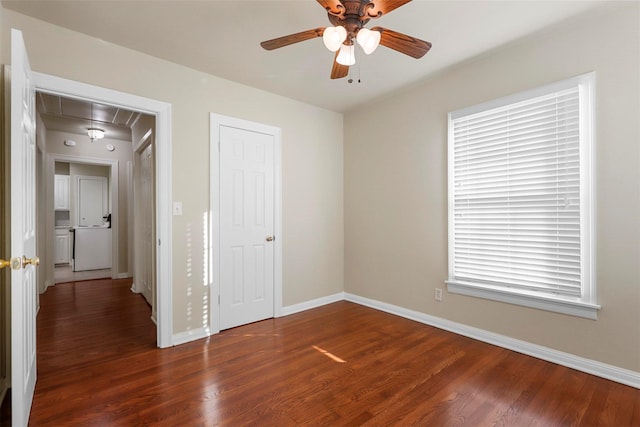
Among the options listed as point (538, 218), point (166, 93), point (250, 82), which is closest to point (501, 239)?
point (538, 218)

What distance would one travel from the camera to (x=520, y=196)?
107 inches

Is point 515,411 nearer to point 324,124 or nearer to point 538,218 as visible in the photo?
point 538,218

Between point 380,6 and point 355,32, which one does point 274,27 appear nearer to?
point 355,32

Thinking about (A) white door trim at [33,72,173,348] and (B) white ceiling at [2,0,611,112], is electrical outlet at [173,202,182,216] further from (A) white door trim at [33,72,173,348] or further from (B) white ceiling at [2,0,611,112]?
(B) white ceiling at [2,0,611,112]

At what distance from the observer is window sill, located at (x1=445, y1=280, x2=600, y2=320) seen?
2.35m

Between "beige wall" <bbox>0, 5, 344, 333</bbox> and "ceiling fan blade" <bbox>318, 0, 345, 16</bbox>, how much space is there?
1863 millimetres

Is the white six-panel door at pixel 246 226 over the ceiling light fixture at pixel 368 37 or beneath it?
beneath

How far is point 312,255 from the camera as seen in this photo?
4102 millimetres

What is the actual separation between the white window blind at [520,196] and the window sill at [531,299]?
0.06 metres

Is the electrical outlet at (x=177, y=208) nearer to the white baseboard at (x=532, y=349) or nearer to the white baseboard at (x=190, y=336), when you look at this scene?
the white baseboard at (x=190, y=336)

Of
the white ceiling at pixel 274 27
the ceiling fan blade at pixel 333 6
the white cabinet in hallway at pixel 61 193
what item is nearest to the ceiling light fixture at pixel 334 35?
the ceiling fan blade at pixel 333 6

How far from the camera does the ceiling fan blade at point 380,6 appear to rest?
5.44 ft

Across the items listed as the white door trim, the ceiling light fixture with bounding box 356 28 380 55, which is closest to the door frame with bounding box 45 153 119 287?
the white door trim

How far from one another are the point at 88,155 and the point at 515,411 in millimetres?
6911
